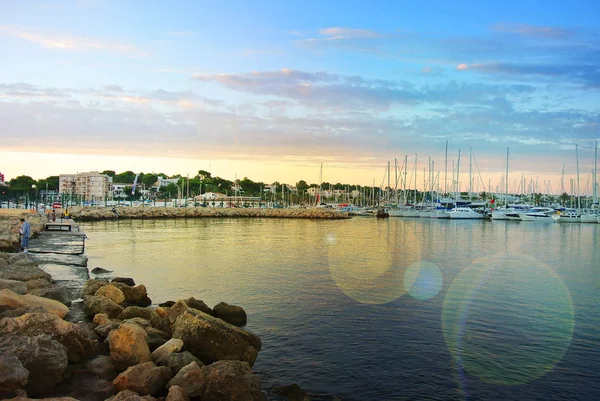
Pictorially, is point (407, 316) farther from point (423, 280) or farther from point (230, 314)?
point (423, 280)

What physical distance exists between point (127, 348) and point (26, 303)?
3.84 metres

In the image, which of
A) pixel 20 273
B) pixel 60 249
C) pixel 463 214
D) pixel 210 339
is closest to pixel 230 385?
pixel 210 339

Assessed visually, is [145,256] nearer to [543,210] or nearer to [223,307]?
[223,307]

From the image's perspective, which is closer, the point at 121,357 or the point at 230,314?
the point at 121,357

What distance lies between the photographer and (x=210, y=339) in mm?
11812

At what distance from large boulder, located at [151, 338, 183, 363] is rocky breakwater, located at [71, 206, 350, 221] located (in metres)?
84.5

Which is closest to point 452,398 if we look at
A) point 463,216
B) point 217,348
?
point 217,348

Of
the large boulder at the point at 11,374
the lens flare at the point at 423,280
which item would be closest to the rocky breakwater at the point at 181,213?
the lens flare at the point at 423,280

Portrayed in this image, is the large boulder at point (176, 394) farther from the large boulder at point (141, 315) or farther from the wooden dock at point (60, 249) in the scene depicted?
the wooden dock at point (60, 249)

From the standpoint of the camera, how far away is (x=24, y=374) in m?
8.10

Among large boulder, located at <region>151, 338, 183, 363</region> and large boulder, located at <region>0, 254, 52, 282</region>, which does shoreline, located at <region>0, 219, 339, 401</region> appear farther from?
large boulder, located at <region>0, 254, 52, 282</region>

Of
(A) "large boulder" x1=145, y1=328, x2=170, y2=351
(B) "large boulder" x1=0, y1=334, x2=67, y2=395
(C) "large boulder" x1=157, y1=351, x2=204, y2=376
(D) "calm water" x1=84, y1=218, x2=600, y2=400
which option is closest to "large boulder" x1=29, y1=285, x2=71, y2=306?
(A) "large boulder" x1=145, y1=328, x2=170, y2=351

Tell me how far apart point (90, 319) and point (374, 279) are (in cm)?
1579

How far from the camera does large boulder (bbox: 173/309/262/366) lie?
38.4 feet
